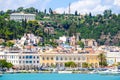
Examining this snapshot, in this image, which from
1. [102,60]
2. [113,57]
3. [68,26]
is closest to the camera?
[102,60]

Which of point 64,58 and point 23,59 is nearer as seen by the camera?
point 23,59

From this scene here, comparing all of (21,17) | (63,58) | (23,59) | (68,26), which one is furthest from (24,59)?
(21,17)

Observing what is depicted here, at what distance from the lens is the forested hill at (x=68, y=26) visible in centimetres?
11638

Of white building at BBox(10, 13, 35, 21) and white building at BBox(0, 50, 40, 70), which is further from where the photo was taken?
white building at BBox(10, 13, 35, 21)

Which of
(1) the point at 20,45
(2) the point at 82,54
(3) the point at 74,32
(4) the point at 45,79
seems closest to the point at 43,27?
(3) the point at 74,32

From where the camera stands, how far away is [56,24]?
134 m

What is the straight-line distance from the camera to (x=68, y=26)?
13275 centimetres

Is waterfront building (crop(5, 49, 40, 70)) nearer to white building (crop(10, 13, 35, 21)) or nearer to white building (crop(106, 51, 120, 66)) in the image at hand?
white building (crop(106, 51, 120, 66))

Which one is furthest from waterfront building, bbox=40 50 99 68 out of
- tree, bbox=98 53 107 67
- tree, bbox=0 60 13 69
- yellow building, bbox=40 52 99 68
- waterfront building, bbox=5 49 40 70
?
tree, bbox=0 60 13 69

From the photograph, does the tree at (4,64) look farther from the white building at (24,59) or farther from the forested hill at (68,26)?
the forested hill at (68,26)

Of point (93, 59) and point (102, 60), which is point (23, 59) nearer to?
point (93, 59)

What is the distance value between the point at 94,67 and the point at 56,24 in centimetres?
3655

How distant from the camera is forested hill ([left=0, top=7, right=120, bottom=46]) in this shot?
382 ft

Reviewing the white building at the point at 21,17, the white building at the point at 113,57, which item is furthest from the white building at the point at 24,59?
the white building at the point at 21,17
